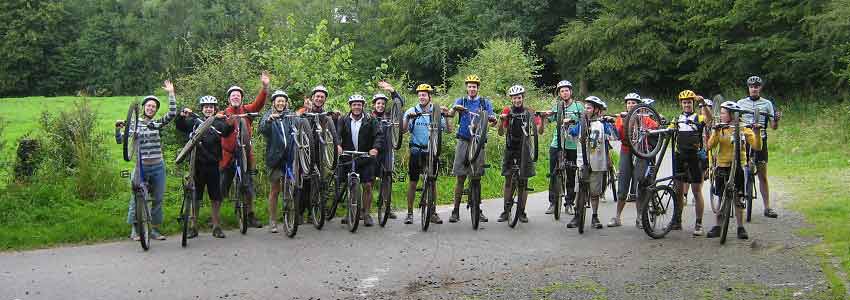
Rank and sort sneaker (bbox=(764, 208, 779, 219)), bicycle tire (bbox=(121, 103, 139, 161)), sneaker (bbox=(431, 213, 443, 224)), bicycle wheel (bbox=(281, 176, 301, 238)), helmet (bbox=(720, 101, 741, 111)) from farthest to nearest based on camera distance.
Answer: sneaker (bbox=(764, 208, 779, 219)) < sneaker (bbox=(431, 213, 443, 224)) < bicycle wheel (bbox=(281, 176, 301, 238)) < helmet (bbox=(720, 101, 741, 111)) < bicycle tire (bbox=(121, 103, 139, 161))

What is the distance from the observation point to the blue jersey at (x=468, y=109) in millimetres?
12109

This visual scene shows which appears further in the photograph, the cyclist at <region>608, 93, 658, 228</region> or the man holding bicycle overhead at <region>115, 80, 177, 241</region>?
the cyclist at <region>608, 93, 658, 228</region>

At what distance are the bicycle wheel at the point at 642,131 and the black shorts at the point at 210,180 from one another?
5.05 metres

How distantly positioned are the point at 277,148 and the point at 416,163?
A: 188 cm

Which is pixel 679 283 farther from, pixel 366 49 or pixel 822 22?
pixel 366 49

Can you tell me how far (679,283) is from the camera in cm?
848

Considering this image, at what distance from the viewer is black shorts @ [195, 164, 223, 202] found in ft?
37.5

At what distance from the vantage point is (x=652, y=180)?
36.5 ft

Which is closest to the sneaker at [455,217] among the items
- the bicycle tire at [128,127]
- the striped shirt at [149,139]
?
the striped shirt at [149,139]

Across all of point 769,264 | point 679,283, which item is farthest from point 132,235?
point 769,264

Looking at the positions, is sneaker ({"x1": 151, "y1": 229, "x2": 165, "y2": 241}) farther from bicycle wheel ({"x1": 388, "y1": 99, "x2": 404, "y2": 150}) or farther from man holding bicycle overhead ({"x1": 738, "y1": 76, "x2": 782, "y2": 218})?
man holding bicycle overhead ({"x1": 738, "y1": 76, "x2": 782, "y2": 218})

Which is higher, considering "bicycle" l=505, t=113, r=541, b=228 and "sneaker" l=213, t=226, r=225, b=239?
"bicycle" l=505, t=113, r=541, b=228

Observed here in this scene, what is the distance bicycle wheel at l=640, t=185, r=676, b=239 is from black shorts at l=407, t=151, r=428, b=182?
2.91 metres

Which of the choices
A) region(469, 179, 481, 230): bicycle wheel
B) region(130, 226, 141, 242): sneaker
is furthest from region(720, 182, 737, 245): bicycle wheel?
region(130, 226, 141, 242): sneaker
